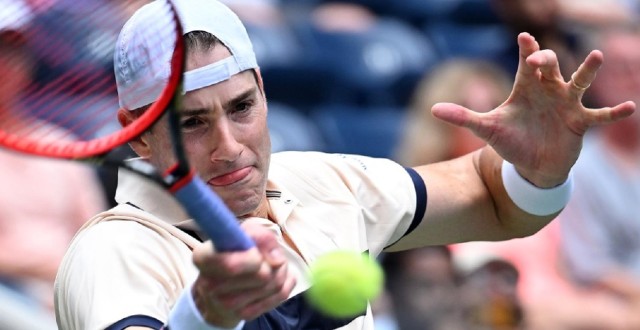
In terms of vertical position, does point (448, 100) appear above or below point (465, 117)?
below

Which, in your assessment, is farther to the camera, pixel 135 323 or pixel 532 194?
pixel 532 194

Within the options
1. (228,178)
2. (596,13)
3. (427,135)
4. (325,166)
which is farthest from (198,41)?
(596,13)

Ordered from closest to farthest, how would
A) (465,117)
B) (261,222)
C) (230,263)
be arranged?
1. (230,263)
2. (261,222)
3. (465,117)

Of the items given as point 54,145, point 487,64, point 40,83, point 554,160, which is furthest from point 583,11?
point 54,145

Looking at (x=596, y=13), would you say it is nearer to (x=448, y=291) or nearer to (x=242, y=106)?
(x=448, y=291)

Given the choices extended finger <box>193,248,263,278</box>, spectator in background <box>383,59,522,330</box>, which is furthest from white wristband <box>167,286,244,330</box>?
spectator in background <box>383,59,522,330</box>

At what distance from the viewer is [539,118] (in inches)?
134

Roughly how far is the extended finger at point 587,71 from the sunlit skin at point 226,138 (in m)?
0.76

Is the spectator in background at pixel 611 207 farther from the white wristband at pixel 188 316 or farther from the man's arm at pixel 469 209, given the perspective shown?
the white wristband at pixel 188 316

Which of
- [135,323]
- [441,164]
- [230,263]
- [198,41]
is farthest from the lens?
[441,164]

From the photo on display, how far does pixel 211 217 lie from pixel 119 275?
0.54m

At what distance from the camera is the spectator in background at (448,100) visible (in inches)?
228

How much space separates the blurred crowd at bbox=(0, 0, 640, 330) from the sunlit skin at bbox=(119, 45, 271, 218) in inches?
8.4

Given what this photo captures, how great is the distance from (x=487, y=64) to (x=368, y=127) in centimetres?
71
